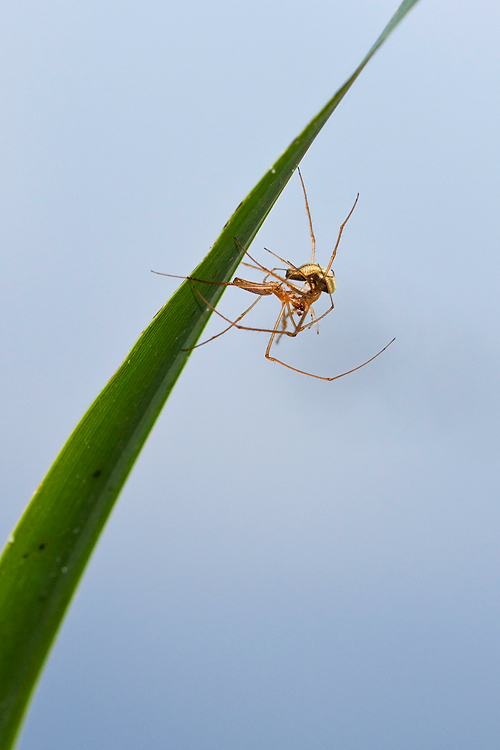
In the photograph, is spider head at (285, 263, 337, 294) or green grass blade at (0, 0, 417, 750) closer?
green grass blade at (0, 0, 417, 750)

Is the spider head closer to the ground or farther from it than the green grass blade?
farther from it

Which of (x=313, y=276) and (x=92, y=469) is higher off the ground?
(x=313, y=276)

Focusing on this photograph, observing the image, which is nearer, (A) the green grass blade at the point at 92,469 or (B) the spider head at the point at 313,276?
(A) the green grass blade at the point at 92,469

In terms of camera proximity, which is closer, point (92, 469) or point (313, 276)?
point (92, 469)

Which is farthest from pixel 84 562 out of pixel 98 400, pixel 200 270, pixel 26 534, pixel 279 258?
pixel 279 258

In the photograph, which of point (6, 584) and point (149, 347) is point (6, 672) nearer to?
point (6, 584)
